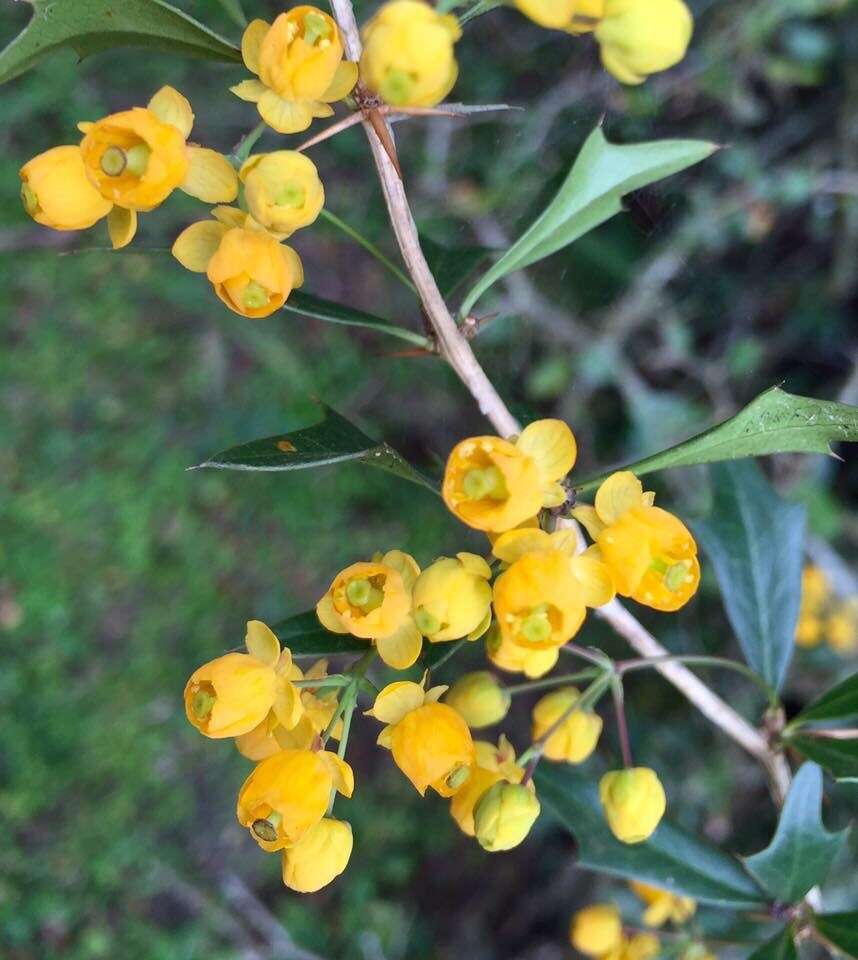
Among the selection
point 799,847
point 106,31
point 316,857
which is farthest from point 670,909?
point 106,31

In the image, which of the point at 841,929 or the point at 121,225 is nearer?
the point at 121,225

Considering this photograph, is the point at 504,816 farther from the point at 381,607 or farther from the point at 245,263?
the point at 245,263

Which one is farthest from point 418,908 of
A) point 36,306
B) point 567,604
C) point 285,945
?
point 567,604

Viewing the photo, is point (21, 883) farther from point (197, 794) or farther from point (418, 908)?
point (418, 908)

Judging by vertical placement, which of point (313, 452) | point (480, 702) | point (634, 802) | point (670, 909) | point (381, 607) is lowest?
point (670, 909)

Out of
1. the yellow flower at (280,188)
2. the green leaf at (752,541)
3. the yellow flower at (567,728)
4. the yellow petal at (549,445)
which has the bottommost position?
the green leaf at (752,541)

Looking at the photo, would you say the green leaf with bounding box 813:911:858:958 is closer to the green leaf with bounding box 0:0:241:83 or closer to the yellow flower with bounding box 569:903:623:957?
the yellow flower with bounding box 569:903:623:957

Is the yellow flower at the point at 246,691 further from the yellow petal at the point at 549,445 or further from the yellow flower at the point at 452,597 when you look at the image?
the yellow petal at the point at 549,445

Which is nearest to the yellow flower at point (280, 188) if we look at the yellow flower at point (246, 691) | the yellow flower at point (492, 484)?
the yellow flower at point (492, 484)
